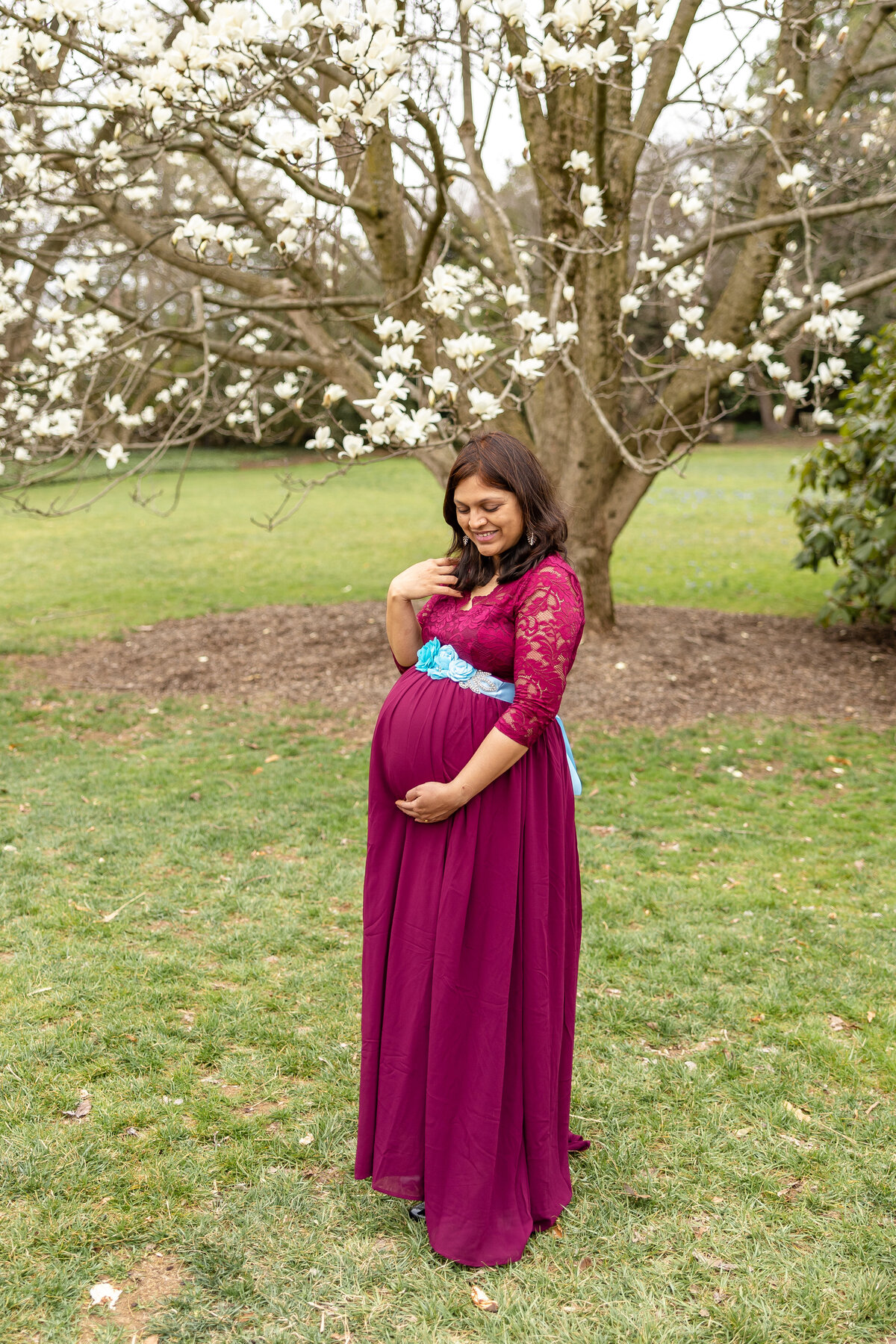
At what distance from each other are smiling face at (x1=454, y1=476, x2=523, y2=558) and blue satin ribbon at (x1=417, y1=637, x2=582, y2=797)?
0.88 ft

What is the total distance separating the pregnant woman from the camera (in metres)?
2.44

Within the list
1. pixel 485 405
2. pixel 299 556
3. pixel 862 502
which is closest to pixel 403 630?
pixel 485 405

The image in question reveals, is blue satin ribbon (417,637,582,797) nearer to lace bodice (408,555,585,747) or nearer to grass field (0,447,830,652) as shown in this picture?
lace bodice (408,555,585,747)

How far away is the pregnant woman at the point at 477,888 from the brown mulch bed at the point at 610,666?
4472mm

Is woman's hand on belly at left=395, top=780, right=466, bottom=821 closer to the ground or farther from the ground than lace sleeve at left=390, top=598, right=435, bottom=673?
closer to the ground

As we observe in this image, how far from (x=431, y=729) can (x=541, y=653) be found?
1.13 feet

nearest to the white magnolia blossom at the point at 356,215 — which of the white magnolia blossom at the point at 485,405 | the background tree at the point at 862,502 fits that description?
the white magnolia blossom at the point at 485,405

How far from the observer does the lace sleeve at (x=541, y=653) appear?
2.32m

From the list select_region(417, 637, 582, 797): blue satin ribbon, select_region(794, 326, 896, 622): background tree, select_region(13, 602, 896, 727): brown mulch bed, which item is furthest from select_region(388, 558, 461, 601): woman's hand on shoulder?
select_region(794, 326, 896, 622): background tree

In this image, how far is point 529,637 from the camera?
2.35 meters

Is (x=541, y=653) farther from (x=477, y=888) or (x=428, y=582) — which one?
(x=477, y=888)

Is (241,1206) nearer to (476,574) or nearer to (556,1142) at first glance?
(556,1142)

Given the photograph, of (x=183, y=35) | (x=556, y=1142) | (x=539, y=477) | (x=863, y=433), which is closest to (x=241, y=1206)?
(x=556, y=1142)

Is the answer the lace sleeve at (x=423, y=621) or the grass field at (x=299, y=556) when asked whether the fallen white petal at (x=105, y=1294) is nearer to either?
the lace sleeve at (x=423, y=621)
